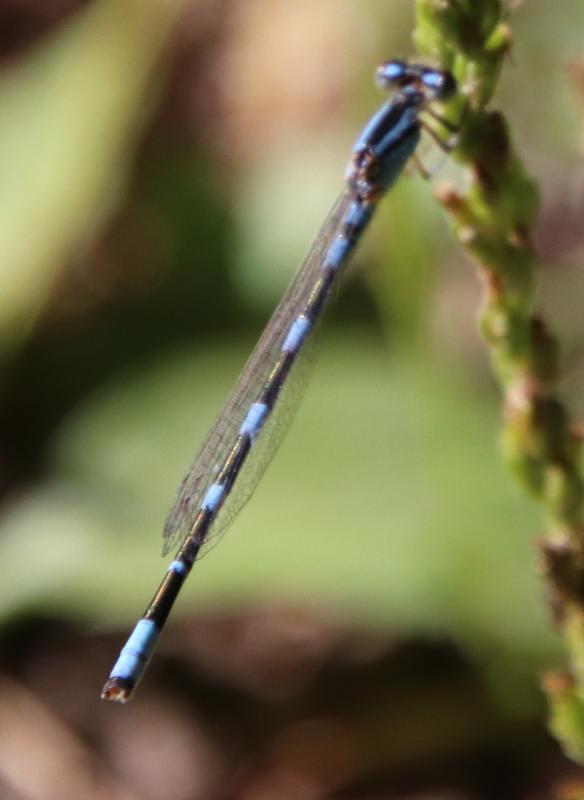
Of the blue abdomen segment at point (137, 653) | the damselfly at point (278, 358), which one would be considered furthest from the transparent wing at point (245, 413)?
the blue abdomen segment at point (137, 653)

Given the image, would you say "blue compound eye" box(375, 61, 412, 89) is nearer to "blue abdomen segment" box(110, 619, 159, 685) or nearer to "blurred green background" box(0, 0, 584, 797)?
"blurred green background" box(0, 0, 584, 797)

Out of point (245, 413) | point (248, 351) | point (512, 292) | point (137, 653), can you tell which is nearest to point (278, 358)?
point (245, 413)

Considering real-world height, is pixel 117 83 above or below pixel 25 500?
above

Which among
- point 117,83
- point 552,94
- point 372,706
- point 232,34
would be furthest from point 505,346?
point 232,34

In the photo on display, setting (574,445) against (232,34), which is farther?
(232,34)

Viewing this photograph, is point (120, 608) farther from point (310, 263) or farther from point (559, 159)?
point (559, 159)

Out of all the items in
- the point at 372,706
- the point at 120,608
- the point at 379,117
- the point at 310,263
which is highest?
the point at 379,117
